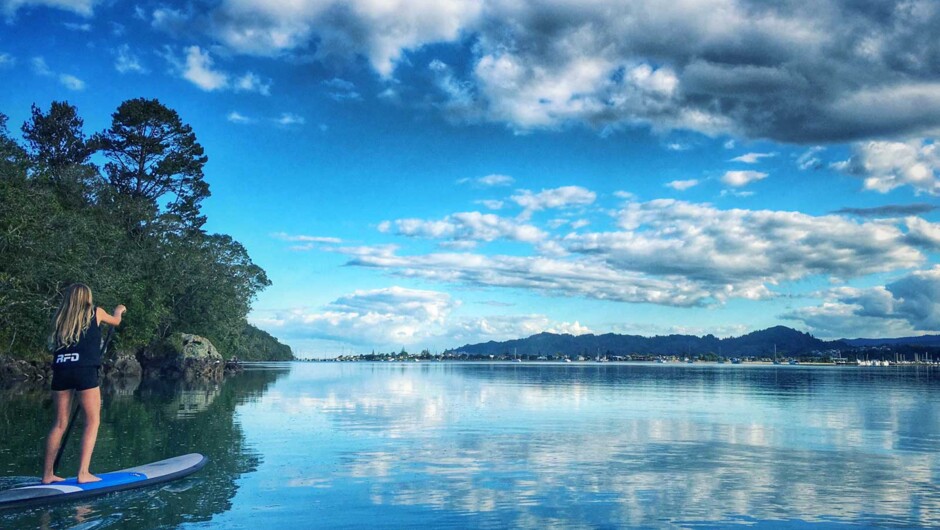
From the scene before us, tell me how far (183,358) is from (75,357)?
2683 inches

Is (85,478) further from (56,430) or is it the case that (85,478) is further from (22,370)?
(22,370)

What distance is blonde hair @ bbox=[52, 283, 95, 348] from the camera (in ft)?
37.1

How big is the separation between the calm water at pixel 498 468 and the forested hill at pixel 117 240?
11.7 metres

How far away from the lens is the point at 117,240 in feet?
167

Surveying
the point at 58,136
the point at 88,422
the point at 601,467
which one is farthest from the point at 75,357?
the point at 58,136

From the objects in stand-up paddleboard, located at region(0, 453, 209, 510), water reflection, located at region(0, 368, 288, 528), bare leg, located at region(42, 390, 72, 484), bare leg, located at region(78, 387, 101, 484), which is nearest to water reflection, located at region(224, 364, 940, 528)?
water reflection, located at region(0, 368, 288, 528)

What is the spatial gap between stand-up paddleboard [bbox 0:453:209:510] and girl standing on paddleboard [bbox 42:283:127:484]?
0.28m

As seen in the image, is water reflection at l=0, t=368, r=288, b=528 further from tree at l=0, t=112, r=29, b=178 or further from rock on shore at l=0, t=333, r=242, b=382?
rock on shore at l=0, t=333, r=242, b=382

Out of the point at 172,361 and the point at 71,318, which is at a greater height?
the point at 71,318

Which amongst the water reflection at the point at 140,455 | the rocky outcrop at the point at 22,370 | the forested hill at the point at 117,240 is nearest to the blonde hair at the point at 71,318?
the water reflection at the point at 140,455

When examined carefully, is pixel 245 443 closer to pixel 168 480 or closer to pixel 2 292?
pixel 168 480

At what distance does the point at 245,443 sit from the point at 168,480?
5.74 m

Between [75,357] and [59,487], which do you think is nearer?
[59,487]

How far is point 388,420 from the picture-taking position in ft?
85.0
